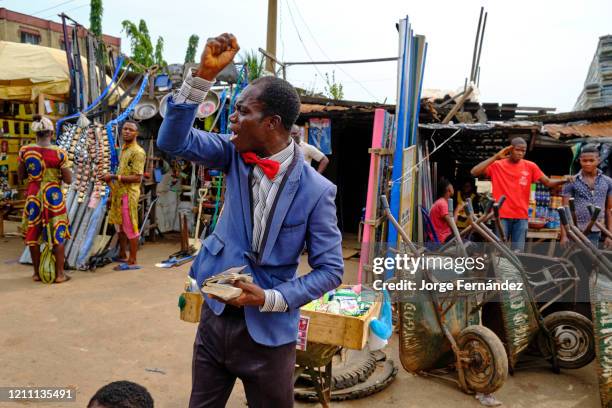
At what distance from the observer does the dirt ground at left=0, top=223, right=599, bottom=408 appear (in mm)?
3555

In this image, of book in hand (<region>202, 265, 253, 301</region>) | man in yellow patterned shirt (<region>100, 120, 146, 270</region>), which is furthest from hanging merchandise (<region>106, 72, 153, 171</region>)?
book in hand (<region>202, 265, 253, 301</region>)

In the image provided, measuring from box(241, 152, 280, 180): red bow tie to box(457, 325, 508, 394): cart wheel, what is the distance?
2.46 metres

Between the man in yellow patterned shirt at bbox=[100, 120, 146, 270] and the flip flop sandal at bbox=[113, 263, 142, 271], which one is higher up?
the man in yellow patterned shirt at bbox=[100, 120, 146, 270]

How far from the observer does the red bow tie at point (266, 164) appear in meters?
1.65

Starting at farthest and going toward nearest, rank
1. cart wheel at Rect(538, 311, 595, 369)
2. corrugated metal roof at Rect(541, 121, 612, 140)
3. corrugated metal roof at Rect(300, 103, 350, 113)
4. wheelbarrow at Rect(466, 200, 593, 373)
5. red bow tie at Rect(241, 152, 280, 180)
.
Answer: corrugated metal roof at Rect(300, 103, 350, 113) → corrugated metal roof at Rect(541, 121, 612, 140) → cart wheel at Rect(538, 311, 595, 369) → wheelbarrow at Rect(466, 200, 593, 373) → red bow tie at Rect(241, 152, 280, 180)

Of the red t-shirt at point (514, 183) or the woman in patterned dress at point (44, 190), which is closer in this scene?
the woman in patterned dress at point (44, 190)

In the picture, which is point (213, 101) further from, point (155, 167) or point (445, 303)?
point (445, 303)

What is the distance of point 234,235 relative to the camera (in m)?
1.70

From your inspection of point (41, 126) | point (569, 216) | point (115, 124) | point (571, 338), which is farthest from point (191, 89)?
point (115, 124)

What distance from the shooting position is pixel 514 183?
5859 mm

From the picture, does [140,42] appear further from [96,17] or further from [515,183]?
[515,183]

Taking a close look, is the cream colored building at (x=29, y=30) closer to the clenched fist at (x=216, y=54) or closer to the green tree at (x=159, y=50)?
the green tree at (x=159, y=50)

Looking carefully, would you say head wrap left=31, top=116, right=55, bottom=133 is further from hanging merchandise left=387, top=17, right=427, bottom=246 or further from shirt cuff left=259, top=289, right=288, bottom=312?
shirt cuff left=259, top=289, right=288, bottom=312

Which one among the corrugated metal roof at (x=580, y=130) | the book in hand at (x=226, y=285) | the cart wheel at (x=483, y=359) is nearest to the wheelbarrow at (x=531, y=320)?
the cart wheel at (x=483, y=359)
